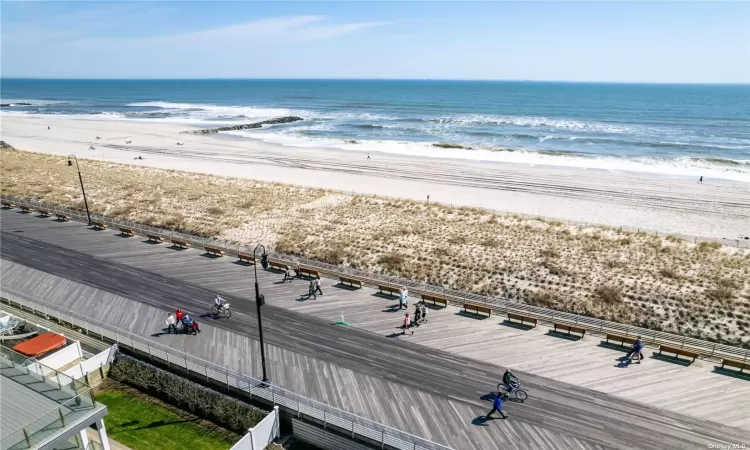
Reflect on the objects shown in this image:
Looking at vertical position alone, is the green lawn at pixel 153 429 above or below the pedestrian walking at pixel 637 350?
below

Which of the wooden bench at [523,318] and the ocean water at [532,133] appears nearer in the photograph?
the wooden bench at [523,318]

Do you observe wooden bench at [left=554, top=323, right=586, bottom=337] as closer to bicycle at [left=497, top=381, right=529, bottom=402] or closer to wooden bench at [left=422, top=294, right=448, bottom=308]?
bicycle at [left=497, top=381, right=529, bottom=402]

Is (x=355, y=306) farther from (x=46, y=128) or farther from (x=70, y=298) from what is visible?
(x=46, y=128)

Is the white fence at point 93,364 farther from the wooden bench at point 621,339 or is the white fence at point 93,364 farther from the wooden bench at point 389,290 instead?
the wooden bench at point 621,339

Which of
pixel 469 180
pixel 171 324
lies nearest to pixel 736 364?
pixel 171 324

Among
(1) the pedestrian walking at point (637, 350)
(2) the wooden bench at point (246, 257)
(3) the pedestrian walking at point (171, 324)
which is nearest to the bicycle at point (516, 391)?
(1) the pedestrian walking at point (637, 350)

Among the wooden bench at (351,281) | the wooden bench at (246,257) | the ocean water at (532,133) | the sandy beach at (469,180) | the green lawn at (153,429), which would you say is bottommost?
the green lawn at (153,429)

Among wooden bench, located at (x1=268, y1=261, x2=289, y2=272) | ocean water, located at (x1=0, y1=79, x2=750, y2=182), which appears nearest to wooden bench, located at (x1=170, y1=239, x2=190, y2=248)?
wooden bench, located at (x1=268, y1=261, x2=289, y2=272)
